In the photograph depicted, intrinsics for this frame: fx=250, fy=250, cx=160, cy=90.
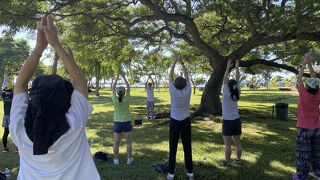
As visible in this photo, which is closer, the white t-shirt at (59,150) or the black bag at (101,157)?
the white t-shirt at (59,150)

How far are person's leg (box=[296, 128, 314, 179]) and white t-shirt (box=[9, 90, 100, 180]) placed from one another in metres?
4.26

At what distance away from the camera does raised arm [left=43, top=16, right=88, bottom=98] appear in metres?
1.89

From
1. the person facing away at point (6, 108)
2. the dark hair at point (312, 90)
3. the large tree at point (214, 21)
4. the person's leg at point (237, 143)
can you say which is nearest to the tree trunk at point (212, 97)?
the large tree at point (214, 21)

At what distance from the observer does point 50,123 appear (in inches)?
66.3

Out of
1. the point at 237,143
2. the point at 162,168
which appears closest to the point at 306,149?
the point at 237,143

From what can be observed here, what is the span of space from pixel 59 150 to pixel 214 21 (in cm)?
1375

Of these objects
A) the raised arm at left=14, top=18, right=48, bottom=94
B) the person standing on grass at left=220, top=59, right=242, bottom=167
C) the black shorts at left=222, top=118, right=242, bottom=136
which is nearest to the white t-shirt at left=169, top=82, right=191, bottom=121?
the person standing on grass at left=220, top=59, right=242, bottom=167

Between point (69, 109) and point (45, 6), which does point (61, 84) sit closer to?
point (69, 109)

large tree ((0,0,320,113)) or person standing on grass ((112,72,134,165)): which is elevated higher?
large tree ((0,0,320,113))

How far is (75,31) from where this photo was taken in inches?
459

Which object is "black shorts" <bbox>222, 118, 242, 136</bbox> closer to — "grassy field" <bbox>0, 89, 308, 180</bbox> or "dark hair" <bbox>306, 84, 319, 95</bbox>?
"grassy field" <bbox>0, 89, 308, 180</bbox>

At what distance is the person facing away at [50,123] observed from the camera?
167 centimetres

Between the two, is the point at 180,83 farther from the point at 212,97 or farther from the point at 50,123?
the point at 212,97

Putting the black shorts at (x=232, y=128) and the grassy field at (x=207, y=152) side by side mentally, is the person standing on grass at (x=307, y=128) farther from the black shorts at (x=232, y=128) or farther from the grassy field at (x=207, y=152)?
the black shorts at (x=232, y=128)
